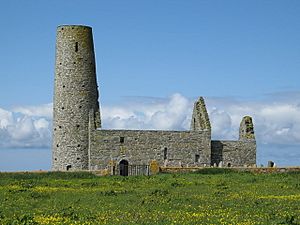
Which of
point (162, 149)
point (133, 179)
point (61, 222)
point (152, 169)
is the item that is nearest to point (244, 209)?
point (61, 222)

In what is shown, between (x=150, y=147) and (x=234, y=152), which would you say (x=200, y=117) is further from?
(x=150, y=147)

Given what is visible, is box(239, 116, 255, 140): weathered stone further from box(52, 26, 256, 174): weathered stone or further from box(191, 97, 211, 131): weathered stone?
box(52, 26, 256, 174): weathered stone

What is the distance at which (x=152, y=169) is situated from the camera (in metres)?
56.9

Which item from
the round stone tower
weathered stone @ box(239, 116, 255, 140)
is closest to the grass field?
the round stone tower

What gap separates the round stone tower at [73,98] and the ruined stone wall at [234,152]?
38.8 ft

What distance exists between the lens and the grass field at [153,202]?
78.9 ft

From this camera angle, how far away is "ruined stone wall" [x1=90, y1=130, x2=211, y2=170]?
222 feet

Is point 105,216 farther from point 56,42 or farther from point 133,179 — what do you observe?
point 56,42

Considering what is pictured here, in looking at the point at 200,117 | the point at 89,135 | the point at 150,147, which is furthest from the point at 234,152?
the point at 89,135

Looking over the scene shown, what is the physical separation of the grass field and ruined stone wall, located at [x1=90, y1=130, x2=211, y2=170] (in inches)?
827

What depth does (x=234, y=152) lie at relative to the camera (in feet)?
235

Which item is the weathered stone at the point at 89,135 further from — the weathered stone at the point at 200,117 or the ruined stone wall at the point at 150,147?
the weathered stone at the point at 200,117

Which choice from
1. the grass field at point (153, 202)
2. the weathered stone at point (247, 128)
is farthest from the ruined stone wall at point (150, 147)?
the grass field at point (153, 202)

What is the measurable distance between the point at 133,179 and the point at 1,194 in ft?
43.9
